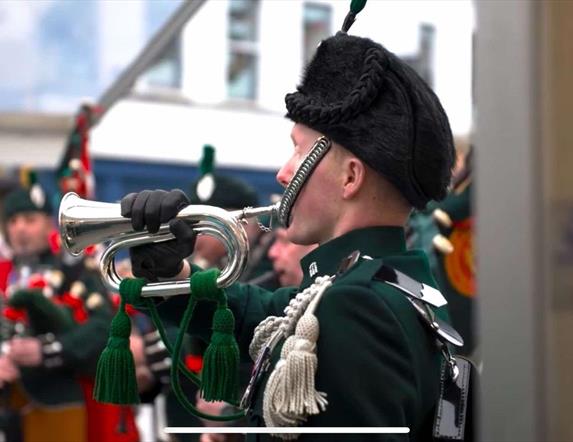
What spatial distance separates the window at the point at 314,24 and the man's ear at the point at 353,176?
8162 millimetres

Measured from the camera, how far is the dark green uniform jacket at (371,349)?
2.08m

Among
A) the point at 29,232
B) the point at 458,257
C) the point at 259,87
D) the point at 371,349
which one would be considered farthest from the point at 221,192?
the point at 259,87

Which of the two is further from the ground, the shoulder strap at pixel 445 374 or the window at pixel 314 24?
the window at pixel 314 24

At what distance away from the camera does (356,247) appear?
2.35 metres

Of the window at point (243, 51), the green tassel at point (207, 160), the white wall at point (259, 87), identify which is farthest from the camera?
the window at point (243, 51)

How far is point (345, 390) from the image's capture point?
6.82ft

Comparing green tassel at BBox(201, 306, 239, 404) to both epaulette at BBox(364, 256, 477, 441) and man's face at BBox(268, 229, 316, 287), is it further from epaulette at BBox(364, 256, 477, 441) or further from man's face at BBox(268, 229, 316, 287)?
man's face at BBox(268, 229, 316, 287)

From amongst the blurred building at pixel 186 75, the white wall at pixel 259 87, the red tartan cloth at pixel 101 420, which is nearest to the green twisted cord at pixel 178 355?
the blurred building at pixel 186 75

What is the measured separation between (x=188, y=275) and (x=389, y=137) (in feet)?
1.60

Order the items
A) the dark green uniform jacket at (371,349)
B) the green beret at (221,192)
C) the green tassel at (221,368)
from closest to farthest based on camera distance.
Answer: the dark green uniform jacket at (371,349)
the green tassel at (221,368)
the green beret at (221,192)

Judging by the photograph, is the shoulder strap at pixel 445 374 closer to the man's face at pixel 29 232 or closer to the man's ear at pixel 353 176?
the man's ear at pixel 353 176

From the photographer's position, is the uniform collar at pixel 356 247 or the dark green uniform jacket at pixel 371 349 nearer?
the dark green uniform jacket at pixel 371 349

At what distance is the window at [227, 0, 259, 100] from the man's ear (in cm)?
940

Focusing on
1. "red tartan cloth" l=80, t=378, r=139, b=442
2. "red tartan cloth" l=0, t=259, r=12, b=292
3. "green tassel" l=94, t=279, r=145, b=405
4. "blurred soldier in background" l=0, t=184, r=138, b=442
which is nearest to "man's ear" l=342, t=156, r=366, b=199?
"green tassel" l=94, t=279, r=145, b=405
